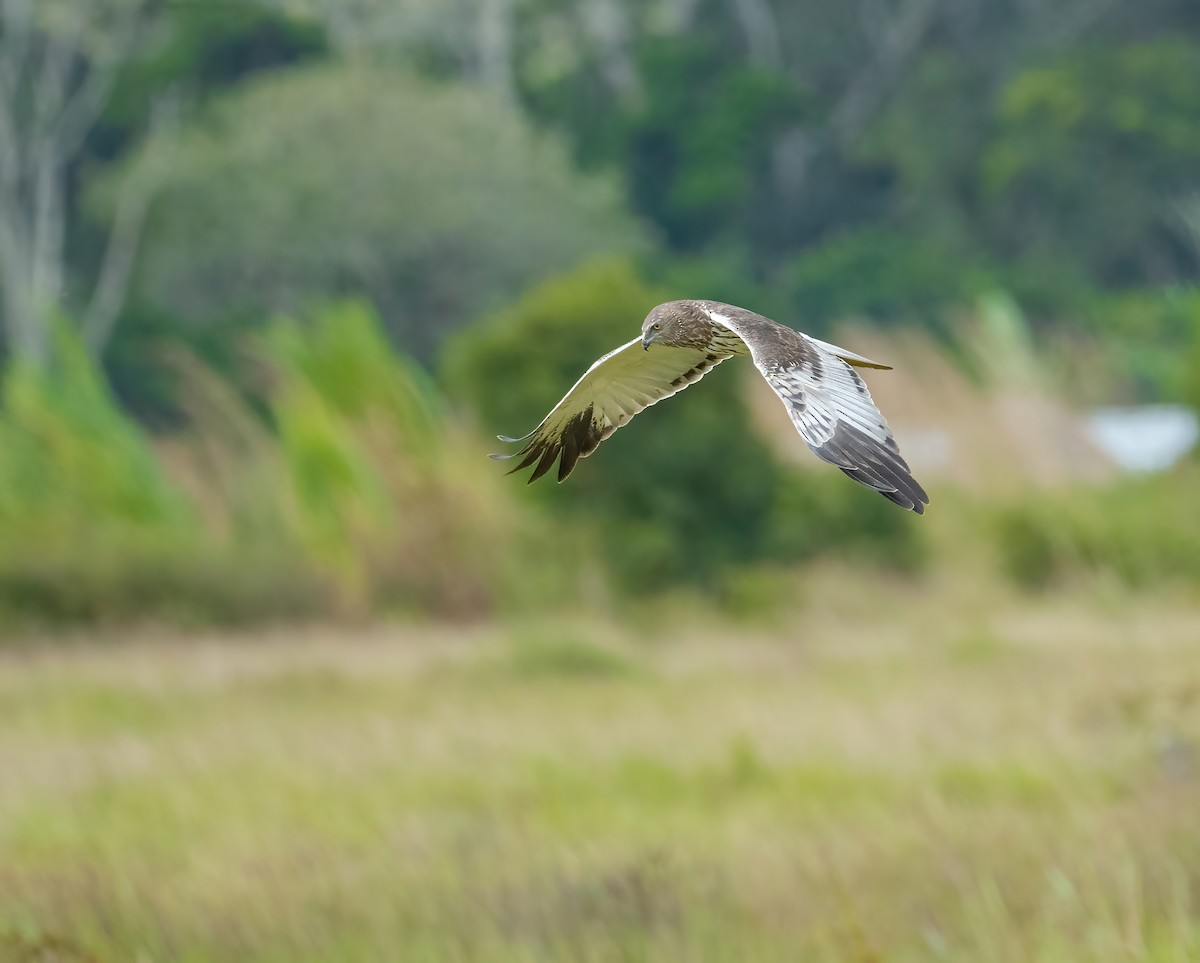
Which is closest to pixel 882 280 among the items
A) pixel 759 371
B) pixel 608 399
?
pixel 608 399

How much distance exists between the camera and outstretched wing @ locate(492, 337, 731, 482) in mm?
4238

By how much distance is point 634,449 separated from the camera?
14.6 m

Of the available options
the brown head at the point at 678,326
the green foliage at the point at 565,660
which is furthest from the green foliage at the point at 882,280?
the brown head at the point at 678,326

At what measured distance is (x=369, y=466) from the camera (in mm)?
14422

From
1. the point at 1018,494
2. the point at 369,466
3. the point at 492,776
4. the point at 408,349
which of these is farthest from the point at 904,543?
the point at 408,349

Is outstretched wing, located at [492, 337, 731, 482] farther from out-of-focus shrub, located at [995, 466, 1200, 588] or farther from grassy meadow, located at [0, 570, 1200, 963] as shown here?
out-of-focus shrub, located at [995, 466, 1200, 588]

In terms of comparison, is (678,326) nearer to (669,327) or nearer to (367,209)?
(669,327)

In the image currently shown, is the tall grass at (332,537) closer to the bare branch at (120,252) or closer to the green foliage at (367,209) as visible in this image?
the green foliage at (367,209)

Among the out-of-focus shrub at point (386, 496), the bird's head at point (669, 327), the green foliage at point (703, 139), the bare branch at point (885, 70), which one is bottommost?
the out-of-focus shrub at point (386, 496)

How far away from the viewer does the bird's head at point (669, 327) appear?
13.3 feet

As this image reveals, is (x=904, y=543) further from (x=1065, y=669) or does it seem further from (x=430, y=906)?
(x=430, y=906)

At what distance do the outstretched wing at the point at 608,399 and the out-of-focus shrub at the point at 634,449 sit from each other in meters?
9.63

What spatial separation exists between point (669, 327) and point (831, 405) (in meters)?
0.71

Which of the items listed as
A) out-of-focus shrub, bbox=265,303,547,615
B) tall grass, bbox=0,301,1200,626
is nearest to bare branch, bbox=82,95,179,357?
tall grass, bbox=0,301,1200,626
